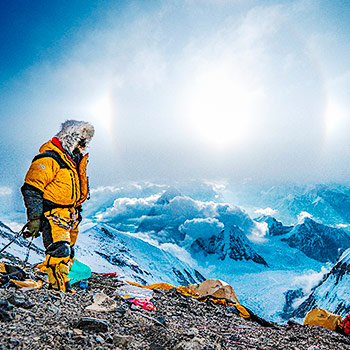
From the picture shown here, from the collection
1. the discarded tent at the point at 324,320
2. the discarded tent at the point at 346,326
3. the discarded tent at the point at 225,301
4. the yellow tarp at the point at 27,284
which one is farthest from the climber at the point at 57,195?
the discarded tent at the point at 346,326

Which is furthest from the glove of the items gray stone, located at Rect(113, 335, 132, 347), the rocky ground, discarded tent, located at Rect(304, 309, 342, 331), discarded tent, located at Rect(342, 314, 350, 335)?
discarded tent, located at Rect(342, 314, 350, 335)

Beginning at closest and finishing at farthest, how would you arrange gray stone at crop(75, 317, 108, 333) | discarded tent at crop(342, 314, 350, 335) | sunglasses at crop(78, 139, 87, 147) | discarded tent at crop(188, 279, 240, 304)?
gray stone at crop(75, 317, 108, 333) → sunglasses at crop(78, 139, 87, 147) → discarded tent at crop(342, 314, 350, 335) → discarded tent at crop(188, 279, 240, 304)

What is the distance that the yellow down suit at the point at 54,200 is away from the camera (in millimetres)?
5027

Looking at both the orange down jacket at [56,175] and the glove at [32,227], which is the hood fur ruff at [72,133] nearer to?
the orange down jacket at [56,175]

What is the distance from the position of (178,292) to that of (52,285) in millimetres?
3940

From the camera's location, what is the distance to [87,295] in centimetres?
485

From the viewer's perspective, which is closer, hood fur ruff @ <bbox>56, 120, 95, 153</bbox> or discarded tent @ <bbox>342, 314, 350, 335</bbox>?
hood fur ruff @ <bbox>56, 120, 95, 153</bbox>

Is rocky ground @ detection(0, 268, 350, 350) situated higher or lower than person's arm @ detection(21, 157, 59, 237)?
lower

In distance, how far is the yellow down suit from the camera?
503cm

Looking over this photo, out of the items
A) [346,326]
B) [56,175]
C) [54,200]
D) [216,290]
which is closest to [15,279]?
[54,200]

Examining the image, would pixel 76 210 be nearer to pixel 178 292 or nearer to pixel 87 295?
pixel 87 295

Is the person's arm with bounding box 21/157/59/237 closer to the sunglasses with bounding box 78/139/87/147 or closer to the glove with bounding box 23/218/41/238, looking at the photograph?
the glove with bounding box 23/218/41/238

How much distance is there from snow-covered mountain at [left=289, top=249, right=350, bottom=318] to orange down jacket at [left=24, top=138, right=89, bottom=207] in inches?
6221

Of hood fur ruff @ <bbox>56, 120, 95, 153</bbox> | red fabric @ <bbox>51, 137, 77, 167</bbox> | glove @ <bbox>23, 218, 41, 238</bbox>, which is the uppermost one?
hood fur ruff @ <bbox>56, 120, 95, 153</bbox>
